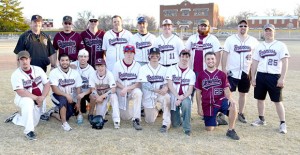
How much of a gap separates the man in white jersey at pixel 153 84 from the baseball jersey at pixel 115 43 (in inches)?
42.2

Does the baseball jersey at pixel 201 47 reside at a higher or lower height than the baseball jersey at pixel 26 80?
higher

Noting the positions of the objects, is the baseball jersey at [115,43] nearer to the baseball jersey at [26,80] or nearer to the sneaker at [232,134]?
the baseball jersey at [26,80]

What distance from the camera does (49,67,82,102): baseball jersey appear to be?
596 centimetres

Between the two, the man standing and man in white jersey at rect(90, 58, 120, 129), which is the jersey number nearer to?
man in white jersey at rect(90, 58, 120, 129)

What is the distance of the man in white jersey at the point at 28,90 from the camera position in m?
5.14

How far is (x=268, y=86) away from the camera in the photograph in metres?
5.68

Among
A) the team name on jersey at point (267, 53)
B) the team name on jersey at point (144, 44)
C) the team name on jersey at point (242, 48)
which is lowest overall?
the team name on jersey at point (267, 53)

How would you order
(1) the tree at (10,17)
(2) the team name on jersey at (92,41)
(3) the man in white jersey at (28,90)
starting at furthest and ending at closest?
1. (1) the tree at (10,17)
2. (2) the team name on jersey at (92,41)
3. (3) the man in white jersey at (28,90)

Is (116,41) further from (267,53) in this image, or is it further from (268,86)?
(268,86)

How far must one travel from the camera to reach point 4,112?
6.87m

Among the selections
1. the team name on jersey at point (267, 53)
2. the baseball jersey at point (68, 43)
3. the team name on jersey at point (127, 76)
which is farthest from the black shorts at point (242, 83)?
the baseball jersey at point (68, 43)

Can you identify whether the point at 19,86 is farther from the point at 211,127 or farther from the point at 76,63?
the point at 211,127

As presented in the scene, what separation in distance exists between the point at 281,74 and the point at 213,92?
1325mm

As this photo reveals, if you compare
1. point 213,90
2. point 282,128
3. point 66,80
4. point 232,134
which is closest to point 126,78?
point 66,80
